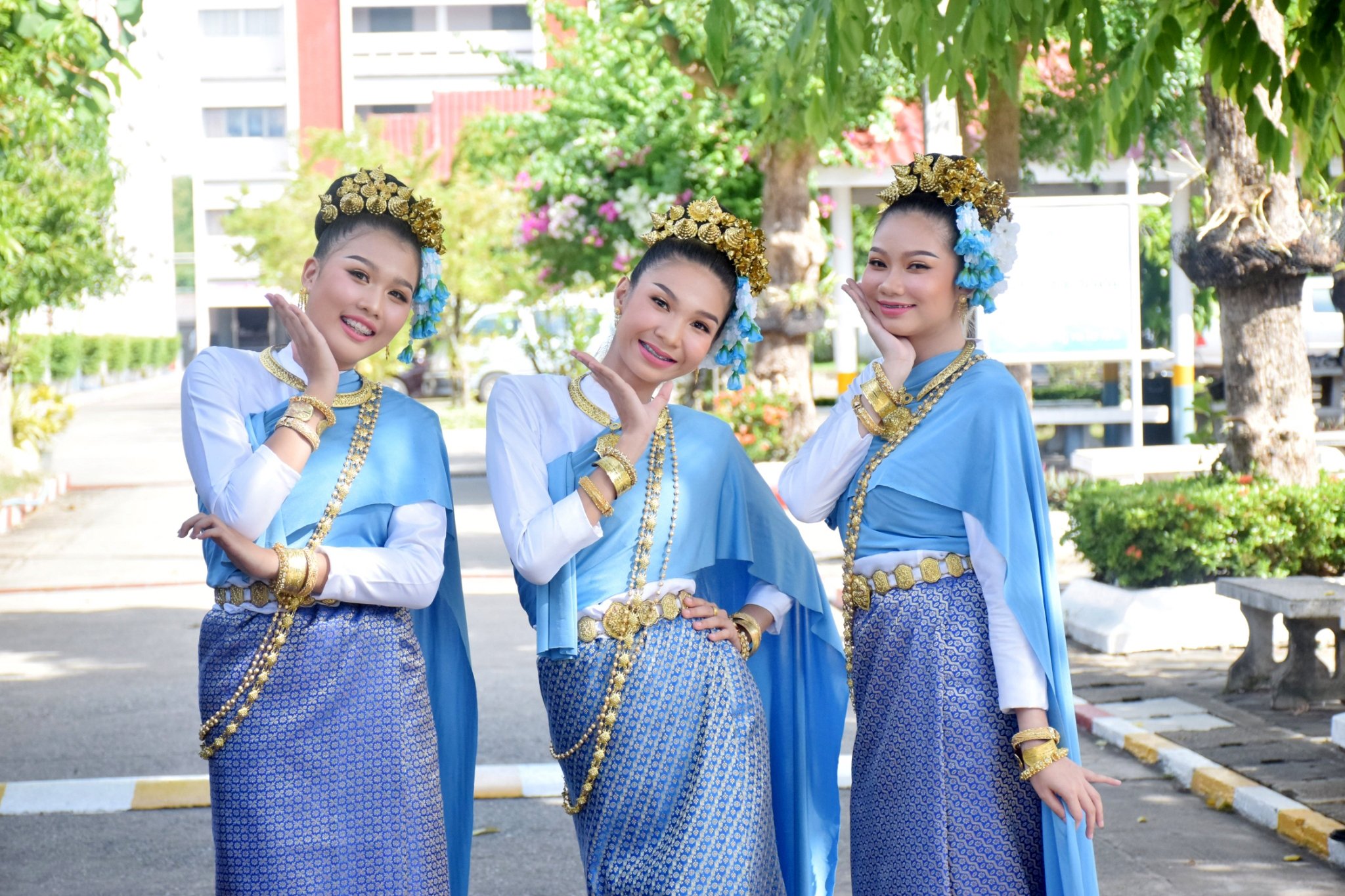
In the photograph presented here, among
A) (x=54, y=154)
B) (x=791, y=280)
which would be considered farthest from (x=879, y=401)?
(x=54, y=154)

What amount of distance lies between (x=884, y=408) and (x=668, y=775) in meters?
0.84

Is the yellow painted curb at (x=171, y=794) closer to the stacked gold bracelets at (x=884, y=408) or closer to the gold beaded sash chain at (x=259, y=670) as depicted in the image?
the gold beaded sash chain at (x=259, y=670)

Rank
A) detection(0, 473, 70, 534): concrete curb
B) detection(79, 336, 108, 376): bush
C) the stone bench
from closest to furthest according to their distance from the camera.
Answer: the stone bench < detection(0, 473, 70, 534): concrete curb < detection(79, 336, 108, 376): bush

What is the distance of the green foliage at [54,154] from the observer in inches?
288

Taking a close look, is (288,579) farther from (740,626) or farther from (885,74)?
(885,74)

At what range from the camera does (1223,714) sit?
21.8 ft

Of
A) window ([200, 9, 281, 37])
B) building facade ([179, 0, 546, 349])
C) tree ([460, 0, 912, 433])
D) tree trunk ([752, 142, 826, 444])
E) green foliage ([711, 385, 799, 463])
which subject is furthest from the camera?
window ([200, 9, 281, 37])

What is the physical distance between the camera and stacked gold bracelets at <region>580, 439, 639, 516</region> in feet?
9.36

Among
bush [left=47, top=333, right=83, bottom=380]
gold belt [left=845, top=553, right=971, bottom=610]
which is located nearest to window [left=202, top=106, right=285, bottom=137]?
bush [left=47, top=333, right=83, bottom=380]

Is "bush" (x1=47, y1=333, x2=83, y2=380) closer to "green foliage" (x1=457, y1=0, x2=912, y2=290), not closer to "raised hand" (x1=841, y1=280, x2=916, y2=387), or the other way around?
"green foliage" (x1=457, y1=0, x2=912, y2=290)

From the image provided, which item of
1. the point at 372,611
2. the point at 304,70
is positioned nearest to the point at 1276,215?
the point at 372,611

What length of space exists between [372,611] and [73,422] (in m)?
27.6

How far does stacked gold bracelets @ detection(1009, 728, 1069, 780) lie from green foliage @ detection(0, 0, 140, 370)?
17.1ft

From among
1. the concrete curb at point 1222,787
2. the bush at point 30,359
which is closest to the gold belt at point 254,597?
the concrete curb at point 1222,787
